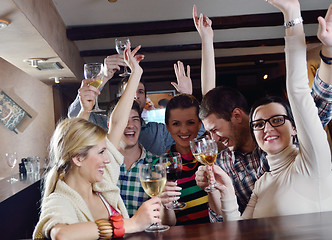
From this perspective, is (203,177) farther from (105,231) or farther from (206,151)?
(105,231)

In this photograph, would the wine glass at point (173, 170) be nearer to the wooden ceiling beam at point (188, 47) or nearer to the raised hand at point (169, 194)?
the raised hand at point (169, 194)

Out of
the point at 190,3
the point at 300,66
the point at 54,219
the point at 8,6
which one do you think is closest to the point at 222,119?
the point at 300,66

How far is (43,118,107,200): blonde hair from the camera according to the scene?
4.68 feet

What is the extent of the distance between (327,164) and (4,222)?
2375 mm

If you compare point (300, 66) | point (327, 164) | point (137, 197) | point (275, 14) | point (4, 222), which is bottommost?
point (4, 222)

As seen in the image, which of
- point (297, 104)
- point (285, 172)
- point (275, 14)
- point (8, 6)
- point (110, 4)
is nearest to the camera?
point (297, 104)

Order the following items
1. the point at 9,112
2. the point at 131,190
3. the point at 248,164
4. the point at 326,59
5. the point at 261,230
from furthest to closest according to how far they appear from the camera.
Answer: the point at 9,112, the point at 131,190, the point at 248,164, the point at 326,59, the point at 261,230

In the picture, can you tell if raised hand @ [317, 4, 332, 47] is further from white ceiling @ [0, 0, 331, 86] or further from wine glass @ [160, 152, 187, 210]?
white ceiling @ [0, 0, 331, 86]

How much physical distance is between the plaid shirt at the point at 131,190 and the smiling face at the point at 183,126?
0.97 ft

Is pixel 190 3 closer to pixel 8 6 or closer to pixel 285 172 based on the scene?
pixel 8 6

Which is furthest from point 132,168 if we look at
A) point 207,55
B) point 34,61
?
point 34,61

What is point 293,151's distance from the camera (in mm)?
1450

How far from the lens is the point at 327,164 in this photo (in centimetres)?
130

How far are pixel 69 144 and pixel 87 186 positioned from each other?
193mm
